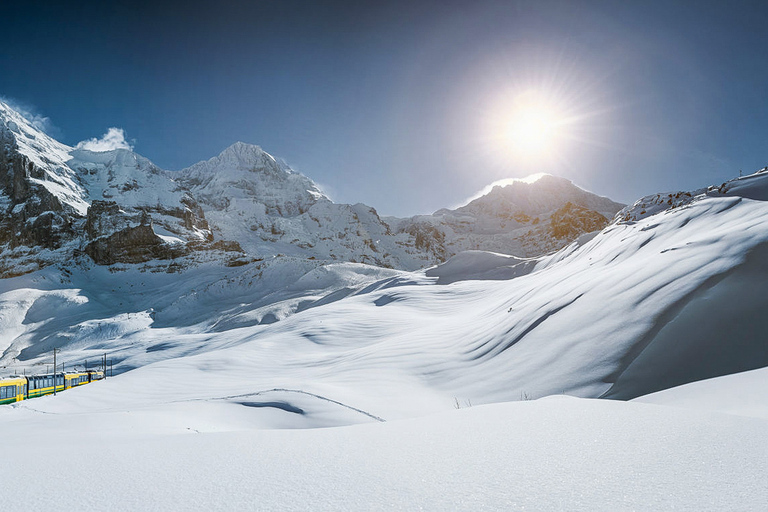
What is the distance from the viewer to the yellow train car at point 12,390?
15.1 metres

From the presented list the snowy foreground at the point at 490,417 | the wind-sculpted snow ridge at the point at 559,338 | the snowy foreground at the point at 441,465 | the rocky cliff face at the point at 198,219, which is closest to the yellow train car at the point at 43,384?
the wind-sculpted snow ridge at the point at 559,338

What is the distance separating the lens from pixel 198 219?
10481 centimetres

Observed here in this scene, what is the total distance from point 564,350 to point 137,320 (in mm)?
50931

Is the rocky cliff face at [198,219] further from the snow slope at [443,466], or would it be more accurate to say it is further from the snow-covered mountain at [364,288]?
the snow slope at [443,466]

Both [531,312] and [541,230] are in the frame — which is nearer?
[531,312]

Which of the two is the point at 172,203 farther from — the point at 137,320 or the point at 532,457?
the point at 532,457

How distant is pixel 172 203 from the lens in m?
102

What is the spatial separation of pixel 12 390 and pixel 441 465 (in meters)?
21.1

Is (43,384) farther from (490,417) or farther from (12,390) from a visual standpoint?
(490,417)

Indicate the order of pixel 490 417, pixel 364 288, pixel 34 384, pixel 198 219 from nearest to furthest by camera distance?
pixel 490 417 → pixel 34 384 → pixel 364 288 → pixel 198 219

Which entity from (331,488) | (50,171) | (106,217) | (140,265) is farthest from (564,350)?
(50,171)

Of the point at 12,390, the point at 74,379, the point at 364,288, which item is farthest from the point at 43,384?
the point at 364,288

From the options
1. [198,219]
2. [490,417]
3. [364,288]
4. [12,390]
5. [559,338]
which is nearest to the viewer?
[490,417]

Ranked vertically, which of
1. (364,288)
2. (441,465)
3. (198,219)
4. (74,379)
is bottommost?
(74,379)
